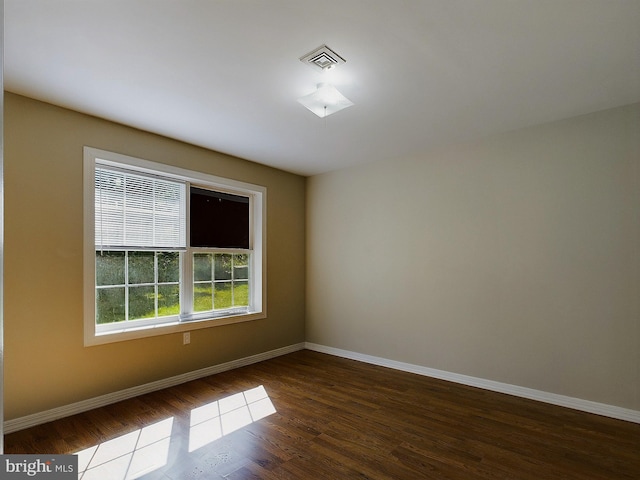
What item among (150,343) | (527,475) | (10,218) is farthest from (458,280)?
(10,218)

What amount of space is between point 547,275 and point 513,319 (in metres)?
0.52

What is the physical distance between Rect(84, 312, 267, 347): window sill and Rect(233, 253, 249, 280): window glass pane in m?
0.49

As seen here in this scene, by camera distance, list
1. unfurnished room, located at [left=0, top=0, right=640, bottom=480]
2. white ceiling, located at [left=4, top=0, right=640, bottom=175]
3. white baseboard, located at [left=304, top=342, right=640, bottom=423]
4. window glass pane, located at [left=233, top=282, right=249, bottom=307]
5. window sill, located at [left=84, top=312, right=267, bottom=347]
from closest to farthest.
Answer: white ceiling, located at [left=4, top=0, right=640, bottom=175] < unfurnished room, located at [left=0, top=0, right=640, bottom=480] < white baseboard, located at [left=304, top=342, right=640, bottom=423] < window sill, located at [left=84, top=312, right=267, bottom=347] < window glass pane, located at [left=233, top=282, right=249, bottom=307]

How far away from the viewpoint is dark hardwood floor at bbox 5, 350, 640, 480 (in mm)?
2203

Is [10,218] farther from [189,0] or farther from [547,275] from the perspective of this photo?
[547,275]

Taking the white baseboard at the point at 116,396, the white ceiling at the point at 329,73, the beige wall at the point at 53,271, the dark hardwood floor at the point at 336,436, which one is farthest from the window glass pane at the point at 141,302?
the white ceiling at the point at 329,73

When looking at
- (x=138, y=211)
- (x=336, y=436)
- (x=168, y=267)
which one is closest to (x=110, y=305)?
(x=168, y=267)

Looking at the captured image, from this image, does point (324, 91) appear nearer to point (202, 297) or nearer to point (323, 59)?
point (323, 59)

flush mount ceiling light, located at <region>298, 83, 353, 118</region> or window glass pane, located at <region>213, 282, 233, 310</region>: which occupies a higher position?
flush mount ceiling light, located at <region>298, 83, 353, 118</region>

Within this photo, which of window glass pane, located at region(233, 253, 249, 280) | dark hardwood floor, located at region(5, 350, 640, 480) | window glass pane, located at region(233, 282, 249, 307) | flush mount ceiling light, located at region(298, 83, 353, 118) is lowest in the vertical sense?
dark hardwood floor, located at region(5, 350, 640, 480)

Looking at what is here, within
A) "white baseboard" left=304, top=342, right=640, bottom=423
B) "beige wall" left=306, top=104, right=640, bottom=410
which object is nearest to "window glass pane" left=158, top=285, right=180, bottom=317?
"beige wall" left=306, top=104, right=640, bottom=410

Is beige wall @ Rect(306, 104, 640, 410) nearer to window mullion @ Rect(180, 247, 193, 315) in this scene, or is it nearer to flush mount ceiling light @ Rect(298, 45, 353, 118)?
flush mount ceiling light @ Rect(298, 45, 353, 118)

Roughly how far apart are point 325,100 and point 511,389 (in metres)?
3.15

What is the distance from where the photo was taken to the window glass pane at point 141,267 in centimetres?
340
